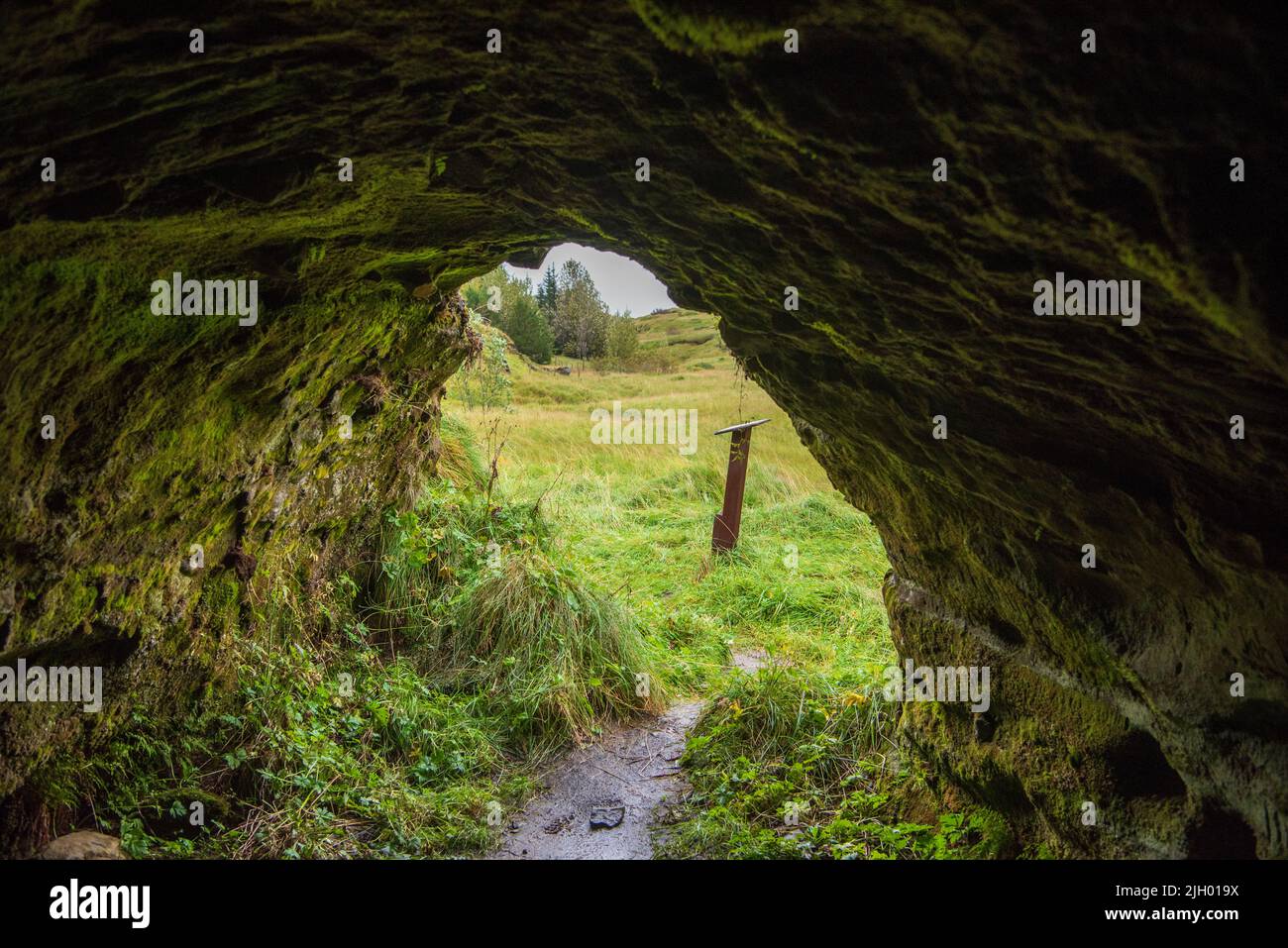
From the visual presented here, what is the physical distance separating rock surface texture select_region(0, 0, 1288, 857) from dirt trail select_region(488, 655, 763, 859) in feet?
5.63

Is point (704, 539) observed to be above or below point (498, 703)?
above

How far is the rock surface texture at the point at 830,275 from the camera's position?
1.42 metres

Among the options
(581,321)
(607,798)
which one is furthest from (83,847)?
(581,321)

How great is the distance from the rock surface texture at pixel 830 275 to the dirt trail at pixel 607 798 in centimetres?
172

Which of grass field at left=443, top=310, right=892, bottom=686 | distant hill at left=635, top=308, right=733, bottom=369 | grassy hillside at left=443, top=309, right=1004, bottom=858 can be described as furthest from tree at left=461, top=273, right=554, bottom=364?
grassy hillside at left=443, top=309, right=1004, bottom=858

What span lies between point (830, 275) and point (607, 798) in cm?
349

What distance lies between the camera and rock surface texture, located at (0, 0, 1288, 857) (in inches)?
55.8

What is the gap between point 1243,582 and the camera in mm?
1929

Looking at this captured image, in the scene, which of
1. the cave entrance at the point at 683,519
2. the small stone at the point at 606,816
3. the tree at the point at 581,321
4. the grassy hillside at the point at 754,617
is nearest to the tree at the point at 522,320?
the tree at the point at 581,321

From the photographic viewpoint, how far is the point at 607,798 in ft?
15.2

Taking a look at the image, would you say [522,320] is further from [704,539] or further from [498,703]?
[498,703]

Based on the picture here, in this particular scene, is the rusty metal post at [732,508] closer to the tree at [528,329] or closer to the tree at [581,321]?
the tree at [528,329]
